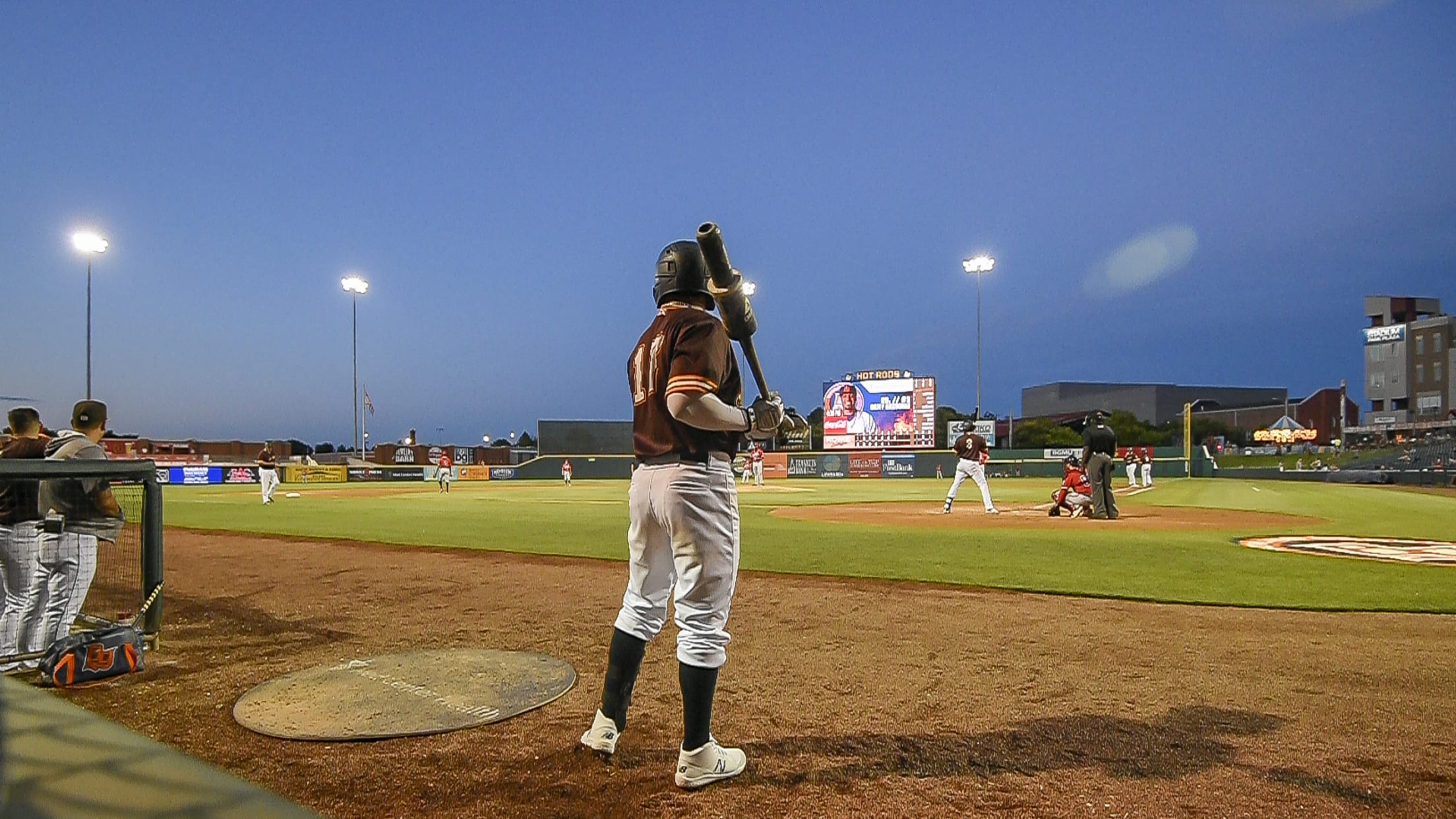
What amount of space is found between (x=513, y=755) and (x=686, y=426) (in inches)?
58.4

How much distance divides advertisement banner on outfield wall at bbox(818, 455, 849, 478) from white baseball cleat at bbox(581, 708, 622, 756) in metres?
43.7

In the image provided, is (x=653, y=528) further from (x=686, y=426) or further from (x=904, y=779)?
(x=904, y=779)

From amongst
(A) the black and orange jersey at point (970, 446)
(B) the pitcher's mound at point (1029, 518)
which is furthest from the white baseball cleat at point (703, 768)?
(A) the black and orange jersey at point (970, 446)

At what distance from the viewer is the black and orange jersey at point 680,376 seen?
300 centimetres

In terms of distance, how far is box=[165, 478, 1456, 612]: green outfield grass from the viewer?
24.0ft

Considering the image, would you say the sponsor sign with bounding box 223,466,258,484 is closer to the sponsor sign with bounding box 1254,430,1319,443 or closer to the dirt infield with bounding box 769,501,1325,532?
the dirt infield with bounding box 769,501,1325,532

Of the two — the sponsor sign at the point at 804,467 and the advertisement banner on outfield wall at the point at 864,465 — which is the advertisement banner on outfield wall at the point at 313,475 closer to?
the sponsor sign at the point at 804,467

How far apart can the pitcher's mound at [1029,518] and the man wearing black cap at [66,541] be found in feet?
36.7

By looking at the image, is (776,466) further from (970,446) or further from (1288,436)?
(1288,436)

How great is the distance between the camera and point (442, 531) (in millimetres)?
13477

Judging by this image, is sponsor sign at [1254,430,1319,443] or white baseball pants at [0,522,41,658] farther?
sponsor sign at [1254,430,1319,443]

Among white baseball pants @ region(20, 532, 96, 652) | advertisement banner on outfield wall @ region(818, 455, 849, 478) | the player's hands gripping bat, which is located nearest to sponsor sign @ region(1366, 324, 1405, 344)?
advertisement banner on outfield wall @ region(818, 455, 849, 478)

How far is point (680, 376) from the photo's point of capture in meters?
2.99

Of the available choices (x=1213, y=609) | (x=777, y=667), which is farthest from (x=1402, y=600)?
(x=777, y=667)
